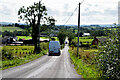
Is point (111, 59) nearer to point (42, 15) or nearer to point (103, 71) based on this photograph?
point (103, 71)

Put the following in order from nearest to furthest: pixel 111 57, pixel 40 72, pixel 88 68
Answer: pixel 111 57 < pixel 40 72 < pixel 88 68

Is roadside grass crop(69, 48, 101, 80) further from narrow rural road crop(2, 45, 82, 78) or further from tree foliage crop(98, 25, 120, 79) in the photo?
tree foliage crop(98, 25, 120, 79)

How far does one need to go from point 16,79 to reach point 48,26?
32.9 metres

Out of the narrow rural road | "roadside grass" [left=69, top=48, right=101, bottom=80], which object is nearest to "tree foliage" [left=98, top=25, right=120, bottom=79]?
"roadside grass" [left=69, top=48, right=101, bottom=80]

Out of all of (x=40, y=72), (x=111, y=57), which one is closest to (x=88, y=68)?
(x=40, y=72)

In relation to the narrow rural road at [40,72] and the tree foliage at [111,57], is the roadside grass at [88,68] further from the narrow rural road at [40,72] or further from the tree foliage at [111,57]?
the tree foliage at [111,57]

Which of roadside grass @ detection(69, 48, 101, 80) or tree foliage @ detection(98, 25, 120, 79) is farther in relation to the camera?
roadside grass @ detection(69, 48, 101, 80)

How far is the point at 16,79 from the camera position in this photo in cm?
1021

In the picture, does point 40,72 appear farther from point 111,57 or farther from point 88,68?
point 111,57

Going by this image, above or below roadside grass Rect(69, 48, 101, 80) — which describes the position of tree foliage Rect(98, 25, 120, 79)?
above

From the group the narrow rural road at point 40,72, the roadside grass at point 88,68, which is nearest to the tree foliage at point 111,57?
the roadside grass at point 88,68

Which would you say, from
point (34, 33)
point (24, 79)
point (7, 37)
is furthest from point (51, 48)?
point (7, 37)

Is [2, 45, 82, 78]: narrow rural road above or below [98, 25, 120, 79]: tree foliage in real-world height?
below

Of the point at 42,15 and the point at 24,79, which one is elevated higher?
the point at 42,15
